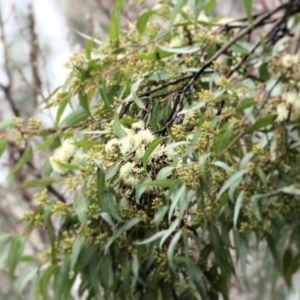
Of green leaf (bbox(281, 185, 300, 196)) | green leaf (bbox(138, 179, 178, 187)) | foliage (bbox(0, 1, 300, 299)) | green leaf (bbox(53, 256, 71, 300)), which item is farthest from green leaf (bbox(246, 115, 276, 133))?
green leaf (bbox(53, 256, 71, 300))

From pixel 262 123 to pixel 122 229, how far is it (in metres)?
0.26

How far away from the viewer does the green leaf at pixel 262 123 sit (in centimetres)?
99

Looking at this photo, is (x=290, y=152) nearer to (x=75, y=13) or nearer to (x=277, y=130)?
(x=277, y=130)

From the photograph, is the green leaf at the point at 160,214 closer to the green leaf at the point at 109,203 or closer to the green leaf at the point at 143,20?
the green leaf at the point at 109,203

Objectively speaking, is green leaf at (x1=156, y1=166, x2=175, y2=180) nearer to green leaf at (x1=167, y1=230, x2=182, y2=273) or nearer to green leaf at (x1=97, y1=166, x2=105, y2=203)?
green leaf at (x1=97, y1=166, x2=105, y2=203)

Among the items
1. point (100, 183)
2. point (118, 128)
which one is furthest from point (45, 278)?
point (118, 128)

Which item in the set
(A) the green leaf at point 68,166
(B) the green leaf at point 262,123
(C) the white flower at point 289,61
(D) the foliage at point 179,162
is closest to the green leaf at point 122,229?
(D) the foliage at point 179,162

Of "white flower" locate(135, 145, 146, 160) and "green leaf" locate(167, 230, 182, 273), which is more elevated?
"white flower" locate(135, 145, 146, 160)

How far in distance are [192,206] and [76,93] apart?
24 cm

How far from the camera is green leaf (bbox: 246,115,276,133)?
0.99 metres

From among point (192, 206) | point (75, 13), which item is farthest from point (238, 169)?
point (75, 13)

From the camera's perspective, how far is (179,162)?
793mm

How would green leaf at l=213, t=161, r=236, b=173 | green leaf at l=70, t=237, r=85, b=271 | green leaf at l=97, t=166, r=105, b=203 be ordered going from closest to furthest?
green leaf at l=97, t=166, r=105, b=203 → green leaf at l=213, t=161, r=236, b=173 → green leaf at l=70, t=237, r=85, b=271

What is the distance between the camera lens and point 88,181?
916 millimetres
